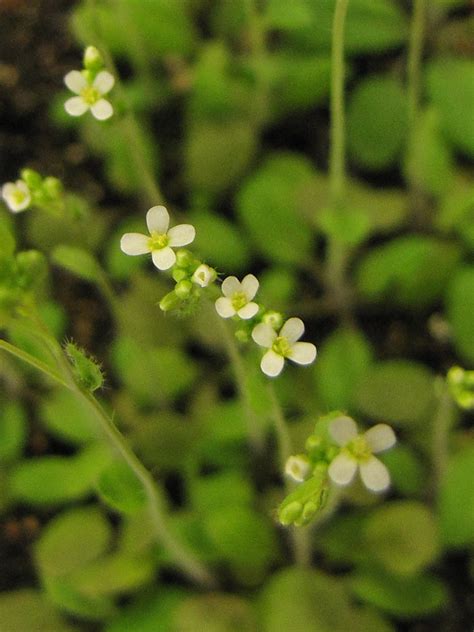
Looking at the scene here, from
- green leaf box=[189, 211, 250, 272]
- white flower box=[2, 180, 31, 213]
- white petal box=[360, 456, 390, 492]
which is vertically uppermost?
green leaf box=[189, 211, 250, 272]

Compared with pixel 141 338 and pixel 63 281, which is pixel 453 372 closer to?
pixel 141 338

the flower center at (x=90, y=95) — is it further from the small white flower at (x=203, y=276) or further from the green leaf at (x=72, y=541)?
the green leaf at (x=72, y=541)

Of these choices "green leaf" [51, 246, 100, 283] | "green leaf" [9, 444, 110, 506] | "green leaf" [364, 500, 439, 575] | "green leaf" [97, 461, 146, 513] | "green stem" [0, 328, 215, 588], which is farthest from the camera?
"green leaf" [9, 444, 110, 506]

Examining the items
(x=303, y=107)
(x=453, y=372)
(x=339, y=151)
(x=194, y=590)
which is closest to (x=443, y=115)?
(x=303, y=107)

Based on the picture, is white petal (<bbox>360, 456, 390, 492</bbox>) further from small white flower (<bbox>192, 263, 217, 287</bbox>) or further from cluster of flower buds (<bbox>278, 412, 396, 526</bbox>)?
small white flower (<bbox>192, 263, 217, 287</bbox>)

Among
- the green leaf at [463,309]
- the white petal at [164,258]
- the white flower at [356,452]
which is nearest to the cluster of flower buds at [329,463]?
the white flower at [356,452]

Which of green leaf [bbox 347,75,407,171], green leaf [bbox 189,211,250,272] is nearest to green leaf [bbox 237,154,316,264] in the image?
green leaf [bbox 189,211,250,272]
